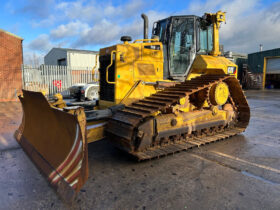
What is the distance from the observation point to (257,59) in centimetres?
2797

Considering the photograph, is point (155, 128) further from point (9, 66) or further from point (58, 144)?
point (9, 66)

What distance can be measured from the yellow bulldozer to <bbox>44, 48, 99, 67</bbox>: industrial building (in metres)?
22.3

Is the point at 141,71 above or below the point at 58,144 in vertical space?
above

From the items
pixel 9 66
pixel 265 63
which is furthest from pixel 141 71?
pixel 265 63

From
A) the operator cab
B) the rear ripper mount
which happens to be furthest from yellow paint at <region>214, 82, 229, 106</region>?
the operator cab

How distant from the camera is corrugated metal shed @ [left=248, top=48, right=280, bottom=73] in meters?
26.6

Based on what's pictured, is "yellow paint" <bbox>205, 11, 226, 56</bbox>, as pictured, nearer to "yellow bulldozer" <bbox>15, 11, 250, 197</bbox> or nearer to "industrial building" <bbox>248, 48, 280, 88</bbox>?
"yellow bulldozer" <bbox>15, 11, 250, 197</bbox>

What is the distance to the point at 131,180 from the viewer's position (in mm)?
3205

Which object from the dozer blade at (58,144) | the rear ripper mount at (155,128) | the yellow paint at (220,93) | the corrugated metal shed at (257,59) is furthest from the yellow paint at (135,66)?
the corrugated metal shed at (257,59)

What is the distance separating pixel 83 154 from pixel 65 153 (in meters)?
0.56

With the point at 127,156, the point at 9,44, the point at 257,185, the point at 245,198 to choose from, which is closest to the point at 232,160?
the point at 257,185

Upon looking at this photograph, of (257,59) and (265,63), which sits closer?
(265,63)

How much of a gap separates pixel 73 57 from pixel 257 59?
23.7 m

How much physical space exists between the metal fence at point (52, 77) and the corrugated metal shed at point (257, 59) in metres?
22.7
